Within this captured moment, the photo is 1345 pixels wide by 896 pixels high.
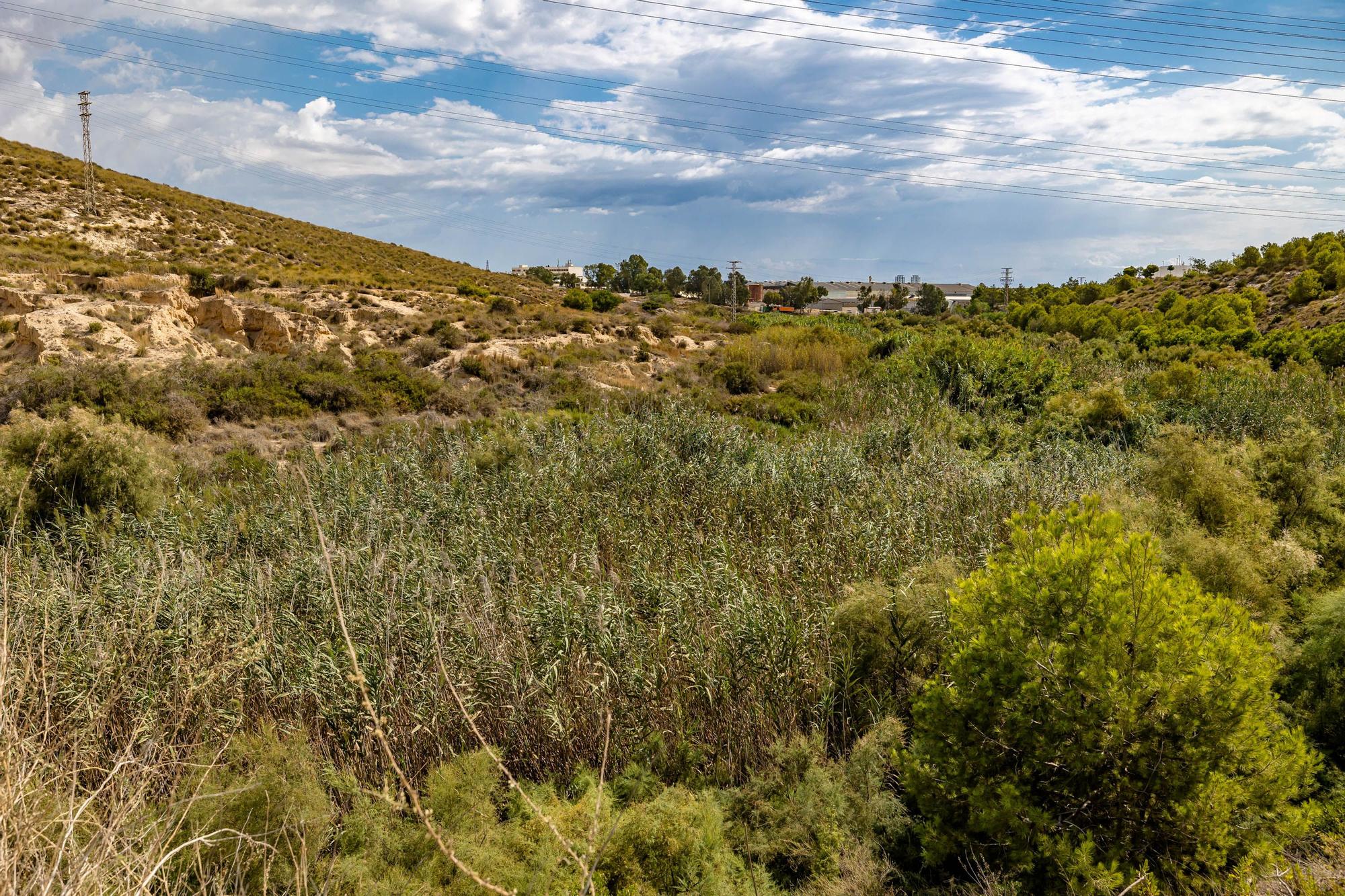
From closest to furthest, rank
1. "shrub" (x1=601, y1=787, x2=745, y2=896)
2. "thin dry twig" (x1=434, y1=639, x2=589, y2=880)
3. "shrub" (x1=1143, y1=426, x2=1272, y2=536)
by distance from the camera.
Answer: "thin dry twig" (x1=434, y1=639, x2=589, y2=880), "shrub" (x1=601, y1=787, x2=745, y2=896), "shrub" (x1=1143, y1=426, x2=1272, y2=536)

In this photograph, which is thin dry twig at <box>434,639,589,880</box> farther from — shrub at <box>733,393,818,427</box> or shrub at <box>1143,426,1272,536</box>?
shrub at <box>733,393,818,427</box>

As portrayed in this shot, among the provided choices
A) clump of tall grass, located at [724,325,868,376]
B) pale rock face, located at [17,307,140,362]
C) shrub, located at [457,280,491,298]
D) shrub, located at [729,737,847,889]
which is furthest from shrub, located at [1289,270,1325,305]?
pale rock face, located at [17,307,140,362]

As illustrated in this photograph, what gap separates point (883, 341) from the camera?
2069 centimetres

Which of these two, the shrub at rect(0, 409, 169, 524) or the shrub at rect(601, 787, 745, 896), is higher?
the shrub at rect(0, 409, 169, 524)

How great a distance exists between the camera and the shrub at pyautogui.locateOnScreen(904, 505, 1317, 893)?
2746 millimetres

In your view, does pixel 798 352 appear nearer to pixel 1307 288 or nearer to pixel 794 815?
pixel 794 815

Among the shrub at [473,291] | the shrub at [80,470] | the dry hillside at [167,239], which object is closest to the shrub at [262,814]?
the shrub at [80,470]

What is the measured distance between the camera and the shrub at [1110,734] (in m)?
2.75

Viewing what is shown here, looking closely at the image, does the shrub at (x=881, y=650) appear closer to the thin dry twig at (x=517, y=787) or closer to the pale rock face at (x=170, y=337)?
the thin dry twig at (x=517, y=787)

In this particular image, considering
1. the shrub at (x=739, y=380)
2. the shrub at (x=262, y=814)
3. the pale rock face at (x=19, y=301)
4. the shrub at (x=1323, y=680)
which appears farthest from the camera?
the shrub at (x=739, y=380)

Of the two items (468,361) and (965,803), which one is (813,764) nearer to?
(965,803)

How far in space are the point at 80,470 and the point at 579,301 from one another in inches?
1022

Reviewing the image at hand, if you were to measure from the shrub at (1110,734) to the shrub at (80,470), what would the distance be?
25.0ft

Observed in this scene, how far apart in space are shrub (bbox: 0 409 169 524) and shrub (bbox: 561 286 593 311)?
2436 cm
